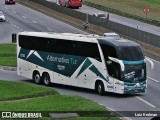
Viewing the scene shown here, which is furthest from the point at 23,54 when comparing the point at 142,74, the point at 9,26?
the point at 9,26

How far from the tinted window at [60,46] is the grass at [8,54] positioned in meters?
6.37

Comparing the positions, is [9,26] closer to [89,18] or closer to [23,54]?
[89,18]

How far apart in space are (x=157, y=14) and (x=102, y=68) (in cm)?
6184

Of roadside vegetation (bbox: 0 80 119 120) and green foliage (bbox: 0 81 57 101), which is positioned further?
green foliage (bbox: 0 81 57 101)

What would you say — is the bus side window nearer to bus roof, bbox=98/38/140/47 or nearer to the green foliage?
bus roof, bbox=98/38/140/47

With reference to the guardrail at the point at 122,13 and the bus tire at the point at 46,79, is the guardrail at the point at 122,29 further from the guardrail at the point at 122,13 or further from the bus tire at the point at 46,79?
the bus tire at the point at 46,79

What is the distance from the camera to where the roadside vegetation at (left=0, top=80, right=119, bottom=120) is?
87.3ft

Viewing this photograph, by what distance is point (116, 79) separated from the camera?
3475 cm

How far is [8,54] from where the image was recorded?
53875mm

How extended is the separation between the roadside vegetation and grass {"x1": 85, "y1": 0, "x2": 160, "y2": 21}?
196 ft

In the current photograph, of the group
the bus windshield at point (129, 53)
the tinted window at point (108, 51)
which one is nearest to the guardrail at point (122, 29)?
the bus windshield at point (129, 53)

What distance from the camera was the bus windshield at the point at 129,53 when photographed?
34688mm

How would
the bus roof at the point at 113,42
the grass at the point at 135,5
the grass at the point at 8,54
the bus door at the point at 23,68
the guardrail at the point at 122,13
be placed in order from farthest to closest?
the grass at the point at 135,5
the guardrail at the point at 122,13
the grass at the point at 8,54
the bus door at the point at 23,68
the bus roof at the point at 113,42

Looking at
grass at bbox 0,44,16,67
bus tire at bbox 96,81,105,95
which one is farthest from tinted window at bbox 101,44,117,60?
grass at bbox 0,44,16,67
